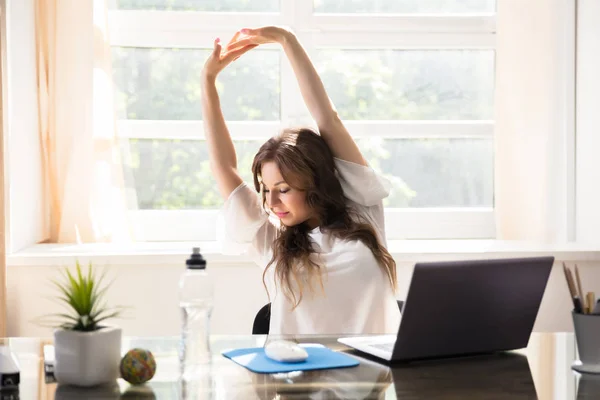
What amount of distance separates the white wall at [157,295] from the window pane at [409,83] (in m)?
0.84

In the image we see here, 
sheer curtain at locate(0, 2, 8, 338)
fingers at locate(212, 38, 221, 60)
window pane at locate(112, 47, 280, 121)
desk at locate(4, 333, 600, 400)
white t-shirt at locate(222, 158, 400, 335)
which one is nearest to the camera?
desk at locate(4, 333, 600, 400)

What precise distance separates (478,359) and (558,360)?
0.15 meters

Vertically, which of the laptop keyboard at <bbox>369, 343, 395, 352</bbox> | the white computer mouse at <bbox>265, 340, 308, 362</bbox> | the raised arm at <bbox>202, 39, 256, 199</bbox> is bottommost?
the laptop keyboard at <bbox>369, 343, 395, 352</bbox>

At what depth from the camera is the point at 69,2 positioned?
362cm

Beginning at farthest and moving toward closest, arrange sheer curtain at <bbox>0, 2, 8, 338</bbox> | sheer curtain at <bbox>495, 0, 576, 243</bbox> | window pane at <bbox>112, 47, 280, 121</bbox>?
window pane at <bbox>112, 47, 280, 121</bbox>
sheer curtain at <bbox>495, 0, 576, 243</bbox>
sheer curtain at <bbox>0, 2, 8, 338</bbox>

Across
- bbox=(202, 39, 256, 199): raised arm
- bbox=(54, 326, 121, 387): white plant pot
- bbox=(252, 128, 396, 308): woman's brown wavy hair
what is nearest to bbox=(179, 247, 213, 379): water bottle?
bbox=(54, 326, 121, 387): white plant pot

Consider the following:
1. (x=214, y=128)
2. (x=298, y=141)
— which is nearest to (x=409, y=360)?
(x=298, y=141)

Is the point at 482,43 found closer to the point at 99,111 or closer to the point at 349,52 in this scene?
the point at 349,52

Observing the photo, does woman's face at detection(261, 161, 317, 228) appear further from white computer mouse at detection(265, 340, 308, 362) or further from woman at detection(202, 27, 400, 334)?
white computer mouse at detection(265, 340, 308, 362)

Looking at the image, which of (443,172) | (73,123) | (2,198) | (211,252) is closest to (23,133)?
(73,123)

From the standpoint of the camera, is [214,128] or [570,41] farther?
[570,41]

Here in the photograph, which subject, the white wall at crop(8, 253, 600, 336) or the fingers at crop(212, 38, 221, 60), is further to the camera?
the white wall at crop(8, 253, 600, 336)

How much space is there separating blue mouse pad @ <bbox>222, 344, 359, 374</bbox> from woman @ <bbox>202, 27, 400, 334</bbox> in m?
0.59

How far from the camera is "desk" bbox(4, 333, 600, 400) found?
1317mm
